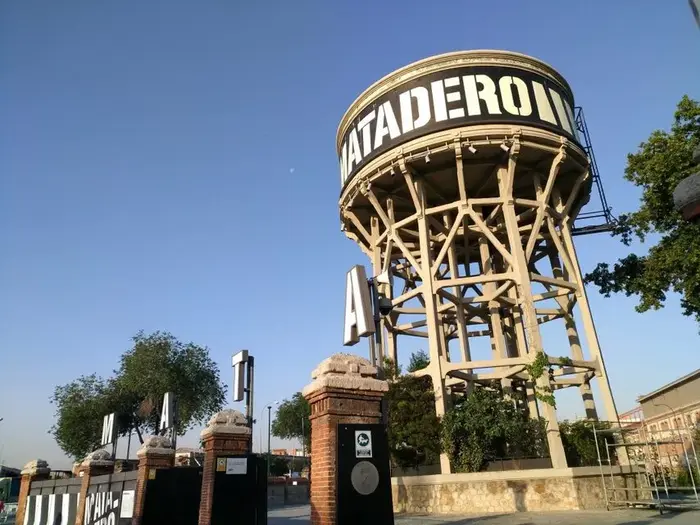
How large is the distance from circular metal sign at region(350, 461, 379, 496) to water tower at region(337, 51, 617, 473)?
1255 centimetres

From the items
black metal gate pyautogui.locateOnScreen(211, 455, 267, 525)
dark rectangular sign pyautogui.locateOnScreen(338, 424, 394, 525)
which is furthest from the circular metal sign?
black metal gate pyautogui.locateOnScreen(211, 455, 267, 525)

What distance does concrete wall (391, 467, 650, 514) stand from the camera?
53.4 ft

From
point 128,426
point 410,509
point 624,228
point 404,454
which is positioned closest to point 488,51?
point 624,228

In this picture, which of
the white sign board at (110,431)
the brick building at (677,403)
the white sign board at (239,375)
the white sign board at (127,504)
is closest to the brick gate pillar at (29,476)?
the white sign board at (110,431)

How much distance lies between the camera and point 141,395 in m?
39.6

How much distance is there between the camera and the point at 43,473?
20484 millimetres

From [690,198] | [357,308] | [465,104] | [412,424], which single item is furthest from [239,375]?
[465,104]

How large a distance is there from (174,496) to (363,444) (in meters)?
7.10

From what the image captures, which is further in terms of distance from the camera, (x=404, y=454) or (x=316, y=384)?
(x=404, y=454)

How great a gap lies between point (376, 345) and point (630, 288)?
52.3 feet

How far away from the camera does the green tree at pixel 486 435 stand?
18.0 metres

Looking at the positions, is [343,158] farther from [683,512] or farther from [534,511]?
[683,512]

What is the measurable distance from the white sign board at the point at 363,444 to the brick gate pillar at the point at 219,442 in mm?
4297

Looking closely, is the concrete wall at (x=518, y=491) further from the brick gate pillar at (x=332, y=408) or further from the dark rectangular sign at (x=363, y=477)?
the dark rectangular sign at (x=363, y=477)
